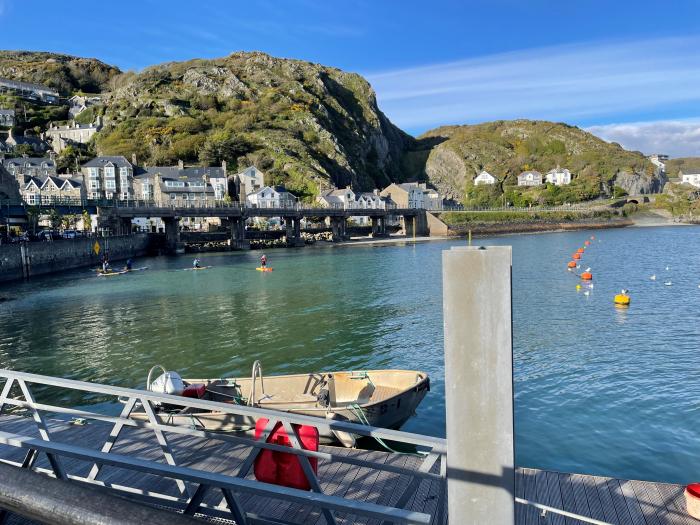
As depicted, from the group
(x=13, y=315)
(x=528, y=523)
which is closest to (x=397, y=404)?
(x=528, y=523)

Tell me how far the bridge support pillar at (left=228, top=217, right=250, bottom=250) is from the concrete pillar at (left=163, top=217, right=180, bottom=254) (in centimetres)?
1101

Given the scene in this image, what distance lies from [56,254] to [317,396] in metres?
63.4

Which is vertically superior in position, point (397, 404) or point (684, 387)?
point (397, 404)

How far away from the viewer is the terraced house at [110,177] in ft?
425

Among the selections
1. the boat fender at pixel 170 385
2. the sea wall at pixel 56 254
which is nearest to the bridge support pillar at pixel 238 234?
the sea wall at pixel 56 254

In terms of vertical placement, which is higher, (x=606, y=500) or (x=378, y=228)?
(x=378, y=228)

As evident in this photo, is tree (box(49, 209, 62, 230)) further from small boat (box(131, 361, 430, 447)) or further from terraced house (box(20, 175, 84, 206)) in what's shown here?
small boat (box(131, 361, 430, 447))

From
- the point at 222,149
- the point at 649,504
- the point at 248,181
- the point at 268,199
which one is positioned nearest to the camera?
the point at 649,504

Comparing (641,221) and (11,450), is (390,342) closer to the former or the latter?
(11,450)

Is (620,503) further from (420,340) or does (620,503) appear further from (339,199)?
(339,199)

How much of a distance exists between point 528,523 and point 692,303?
1352 inches

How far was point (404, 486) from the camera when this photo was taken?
9203 millimetres

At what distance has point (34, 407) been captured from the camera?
24.0 feet

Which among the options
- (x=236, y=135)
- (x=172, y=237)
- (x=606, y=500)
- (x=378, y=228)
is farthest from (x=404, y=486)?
(x=236, y=135)
